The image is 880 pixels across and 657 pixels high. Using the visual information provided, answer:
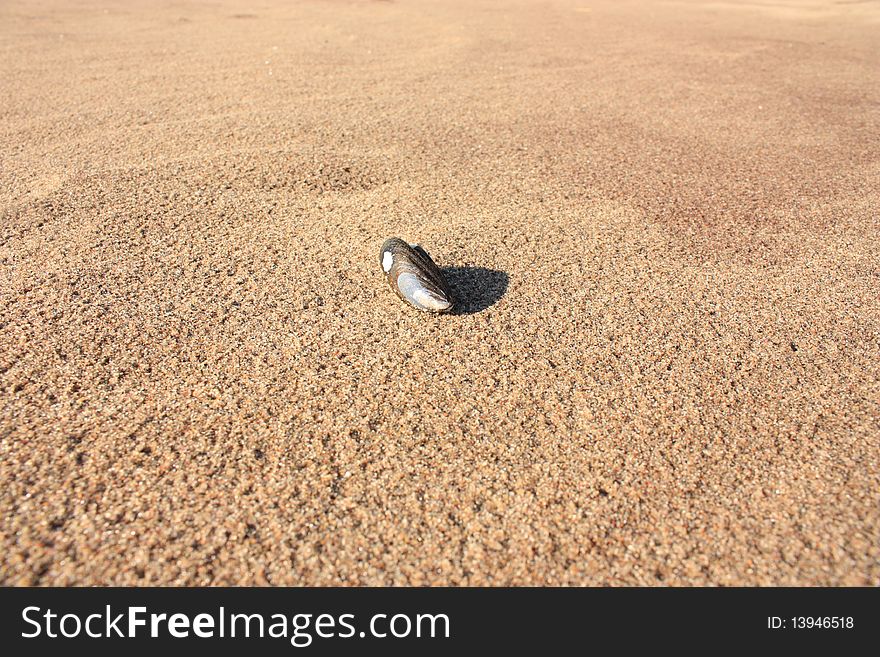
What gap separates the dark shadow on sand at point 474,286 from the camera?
3352 millimetres

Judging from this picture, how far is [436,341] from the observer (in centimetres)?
307

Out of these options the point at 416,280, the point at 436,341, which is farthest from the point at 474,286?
the point at 436,341

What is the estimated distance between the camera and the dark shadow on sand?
3352 mm

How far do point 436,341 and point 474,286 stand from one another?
0.58m

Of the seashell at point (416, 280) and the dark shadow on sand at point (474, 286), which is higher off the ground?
the seashell at point (416, 280)

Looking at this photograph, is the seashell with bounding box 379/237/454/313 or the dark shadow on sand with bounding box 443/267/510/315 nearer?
the seashell with bounding box 379/237/454/313

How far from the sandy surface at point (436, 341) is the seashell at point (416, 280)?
127 mm

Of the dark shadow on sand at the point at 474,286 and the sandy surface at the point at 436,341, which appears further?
the dark shadow on sand at the point at 474,286

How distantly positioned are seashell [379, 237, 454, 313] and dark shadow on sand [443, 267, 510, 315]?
0.11 m

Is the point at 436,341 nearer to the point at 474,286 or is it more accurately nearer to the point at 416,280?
the point at 416,280

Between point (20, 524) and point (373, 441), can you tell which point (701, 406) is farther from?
point (20, 524)

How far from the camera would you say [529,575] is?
204cm

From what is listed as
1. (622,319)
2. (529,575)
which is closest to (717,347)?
(622,319)

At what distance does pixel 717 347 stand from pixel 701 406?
508 mm
